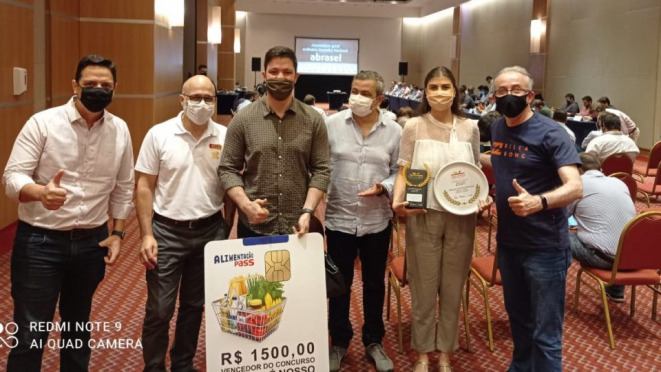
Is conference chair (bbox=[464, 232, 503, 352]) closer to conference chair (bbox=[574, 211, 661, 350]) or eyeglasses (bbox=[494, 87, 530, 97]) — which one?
conference chair (bbox=[574, 211, 661, 350])

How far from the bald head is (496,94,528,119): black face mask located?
1.34 meters

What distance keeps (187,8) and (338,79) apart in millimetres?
14297

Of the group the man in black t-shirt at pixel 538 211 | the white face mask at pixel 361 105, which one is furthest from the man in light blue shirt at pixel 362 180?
the man in black t-shirt at pixel 538 211

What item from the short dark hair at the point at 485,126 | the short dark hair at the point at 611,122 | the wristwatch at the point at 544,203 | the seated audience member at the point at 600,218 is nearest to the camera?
the wristwatch at the point at 544,203

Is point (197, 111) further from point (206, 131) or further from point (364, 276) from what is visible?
point (364, 276)

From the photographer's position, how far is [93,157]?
2.51 metres

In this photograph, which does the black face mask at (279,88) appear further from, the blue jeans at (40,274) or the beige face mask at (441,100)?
the blue jeans at (40,274)

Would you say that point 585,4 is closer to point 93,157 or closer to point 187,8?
point 187,8

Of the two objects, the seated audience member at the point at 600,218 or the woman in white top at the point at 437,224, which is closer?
the woman in white top at the point at 437,224

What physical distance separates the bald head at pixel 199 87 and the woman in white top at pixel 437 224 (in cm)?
98

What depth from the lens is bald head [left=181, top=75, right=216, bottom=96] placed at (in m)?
2.76

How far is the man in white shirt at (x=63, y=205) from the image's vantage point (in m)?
2.41

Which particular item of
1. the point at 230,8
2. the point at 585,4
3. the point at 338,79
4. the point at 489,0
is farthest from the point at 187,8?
the point at 338,79

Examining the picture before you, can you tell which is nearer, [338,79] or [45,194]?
[45,194]
